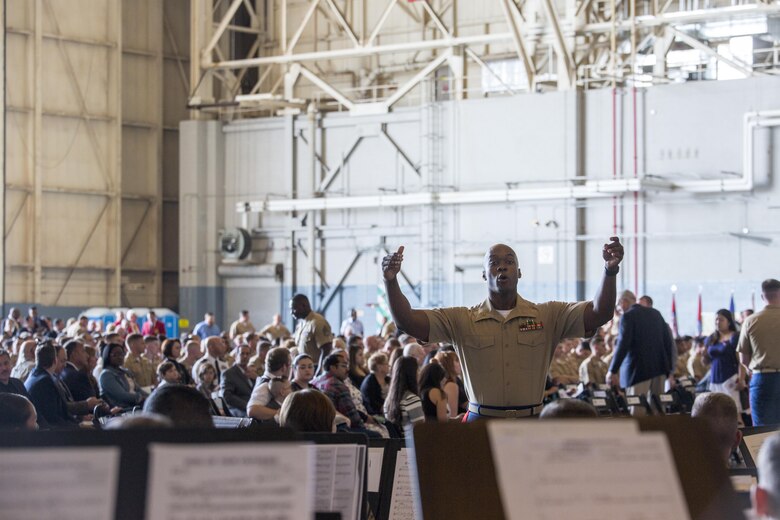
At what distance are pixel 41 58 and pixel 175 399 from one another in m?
23.2

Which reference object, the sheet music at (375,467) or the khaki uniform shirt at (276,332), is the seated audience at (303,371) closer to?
the sheet music at (375,467)

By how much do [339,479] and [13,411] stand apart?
10.8ft

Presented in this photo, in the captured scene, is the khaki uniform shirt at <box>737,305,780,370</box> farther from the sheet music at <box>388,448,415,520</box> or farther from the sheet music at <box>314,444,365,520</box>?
the sheet music at <box>314,444,365,520</box>

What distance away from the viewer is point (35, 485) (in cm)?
162

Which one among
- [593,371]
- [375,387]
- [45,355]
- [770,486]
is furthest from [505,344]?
[593,371]

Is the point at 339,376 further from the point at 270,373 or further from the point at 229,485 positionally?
the point at 229,485

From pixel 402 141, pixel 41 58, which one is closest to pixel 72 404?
pixel 402 141

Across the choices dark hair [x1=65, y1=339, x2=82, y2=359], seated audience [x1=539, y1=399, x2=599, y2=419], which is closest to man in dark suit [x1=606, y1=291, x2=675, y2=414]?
dark hair [x1=65, y1=339, x2=82, y2=359]

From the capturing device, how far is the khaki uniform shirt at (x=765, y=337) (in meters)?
8.92

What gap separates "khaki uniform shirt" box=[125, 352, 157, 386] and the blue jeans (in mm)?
6798

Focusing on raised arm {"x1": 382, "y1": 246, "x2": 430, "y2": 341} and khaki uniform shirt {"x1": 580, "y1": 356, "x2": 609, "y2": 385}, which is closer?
raised arm {"x1": 382, "y1": 246, "x2": 430, "y2": 341}

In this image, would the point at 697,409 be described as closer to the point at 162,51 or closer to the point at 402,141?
the point at 402,141

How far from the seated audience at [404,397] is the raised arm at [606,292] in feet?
12.6

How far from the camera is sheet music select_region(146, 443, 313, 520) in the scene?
5.49 ft
